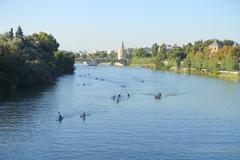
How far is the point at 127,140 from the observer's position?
38656mm

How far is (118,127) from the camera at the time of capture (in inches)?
1737

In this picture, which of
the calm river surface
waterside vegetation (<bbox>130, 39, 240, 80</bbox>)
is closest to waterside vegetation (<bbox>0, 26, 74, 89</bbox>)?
the calm river surface

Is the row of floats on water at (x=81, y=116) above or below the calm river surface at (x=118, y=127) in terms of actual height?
above

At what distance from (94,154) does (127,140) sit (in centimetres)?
491

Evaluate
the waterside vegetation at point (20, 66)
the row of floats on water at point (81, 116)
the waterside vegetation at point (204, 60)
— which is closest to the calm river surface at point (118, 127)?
the row of floats on water at point (81, 116)

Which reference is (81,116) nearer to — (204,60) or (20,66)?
(20,66)

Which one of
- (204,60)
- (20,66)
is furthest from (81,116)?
Answer: (204,60)

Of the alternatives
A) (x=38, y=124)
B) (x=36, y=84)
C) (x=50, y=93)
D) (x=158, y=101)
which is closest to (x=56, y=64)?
(x=36, y=84)

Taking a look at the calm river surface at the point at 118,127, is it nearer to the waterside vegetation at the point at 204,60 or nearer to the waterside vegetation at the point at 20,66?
the waterside vegetation at the point at 20,66

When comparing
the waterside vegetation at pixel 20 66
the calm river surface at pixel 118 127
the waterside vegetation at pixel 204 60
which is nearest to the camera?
the calm river surface at pixel 118 127

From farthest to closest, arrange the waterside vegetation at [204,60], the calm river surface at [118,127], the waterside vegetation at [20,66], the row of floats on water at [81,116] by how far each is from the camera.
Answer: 1. the waterside vegetation at [204,60]
2. the waterside vegetation at [20,66]
3. the row of floats on water at [81,116]
4. the calm river surface at [118,127]

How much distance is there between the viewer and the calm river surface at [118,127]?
35.0m

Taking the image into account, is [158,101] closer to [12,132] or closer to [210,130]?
[210,130]

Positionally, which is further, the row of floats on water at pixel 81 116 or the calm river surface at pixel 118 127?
the row of floats on water at pixel 81 116
